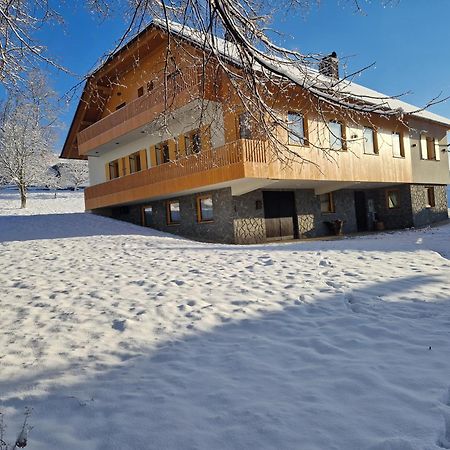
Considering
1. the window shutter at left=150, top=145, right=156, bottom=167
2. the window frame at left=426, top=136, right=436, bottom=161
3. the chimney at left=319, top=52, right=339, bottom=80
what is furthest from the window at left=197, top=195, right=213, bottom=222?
the window frame at left=426, top=136, right=436, bottom=161

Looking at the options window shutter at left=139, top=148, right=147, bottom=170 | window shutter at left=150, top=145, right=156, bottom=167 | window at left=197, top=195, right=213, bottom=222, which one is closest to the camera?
window at left=197, top=195, right=213, bottom=222

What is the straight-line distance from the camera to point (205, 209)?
15.3 metres

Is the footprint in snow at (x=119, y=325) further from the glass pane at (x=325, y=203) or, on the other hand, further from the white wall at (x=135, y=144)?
the glass pane at (x=325, y=203)

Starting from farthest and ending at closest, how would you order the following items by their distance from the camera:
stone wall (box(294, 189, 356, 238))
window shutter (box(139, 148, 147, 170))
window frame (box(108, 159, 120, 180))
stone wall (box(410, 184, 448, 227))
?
window frame (box(108, 159, 120, 180))
stone wall (box(410, 184, 448, 227))
window shutter (box(139, 148, 147, 170))
stone wall (box(294, 189, 356, 238))

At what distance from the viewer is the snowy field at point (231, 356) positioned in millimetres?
2385

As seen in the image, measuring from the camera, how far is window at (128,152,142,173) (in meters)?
19.0

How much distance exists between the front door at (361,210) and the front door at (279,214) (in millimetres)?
6210

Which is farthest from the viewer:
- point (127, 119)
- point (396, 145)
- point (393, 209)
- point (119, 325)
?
point (393, 209)

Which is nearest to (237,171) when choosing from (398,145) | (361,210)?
(398,145)

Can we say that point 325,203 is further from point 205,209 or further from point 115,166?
point 115,166

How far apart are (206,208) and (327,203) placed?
21.2ft

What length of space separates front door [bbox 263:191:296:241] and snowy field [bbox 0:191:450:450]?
7.39 metres

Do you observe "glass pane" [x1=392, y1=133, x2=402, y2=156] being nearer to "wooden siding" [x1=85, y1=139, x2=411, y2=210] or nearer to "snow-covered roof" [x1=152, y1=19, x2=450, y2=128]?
"wooden siding" [x1=85, y1=139, x2=411, y2=210]

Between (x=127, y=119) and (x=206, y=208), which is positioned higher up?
(x=127, y=119)
